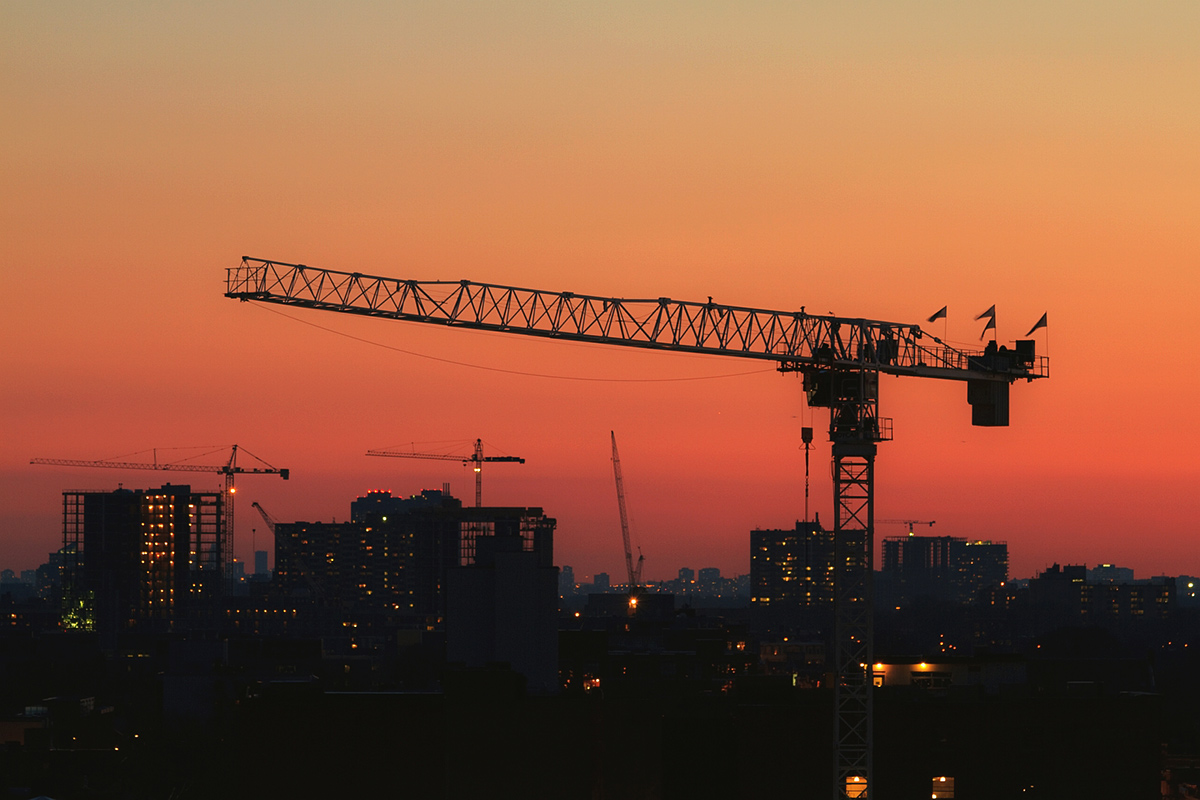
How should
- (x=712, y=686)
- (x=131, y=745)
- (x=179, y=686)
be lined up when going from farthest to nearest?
(x=179, y=686)
(x=131, y=745)
(x=712, y=686)

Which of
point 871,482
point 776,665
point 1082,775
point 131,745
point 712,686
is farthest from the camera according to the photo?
point 776,665

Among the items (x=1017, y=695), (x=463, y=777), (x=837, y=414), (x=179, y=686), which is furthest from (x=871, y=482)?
(x=179, y=686)

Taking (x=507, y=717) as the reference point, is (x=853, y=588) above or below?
above

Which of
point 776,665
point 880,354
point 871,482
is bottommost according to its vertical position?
point 776,665

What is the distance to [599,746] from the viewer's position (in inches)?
2490

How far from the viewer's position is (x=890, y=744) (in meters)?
63.3

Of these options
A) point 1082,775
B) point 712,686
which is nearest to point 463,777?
point 1082,775

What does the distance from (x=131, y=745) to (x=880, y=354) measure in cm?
5611

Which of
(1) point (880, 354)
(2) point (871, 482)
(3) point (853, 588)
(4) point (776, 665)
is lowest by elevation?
(4) point (776, 665)

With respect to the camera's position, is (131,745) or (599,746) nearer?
(599,746)

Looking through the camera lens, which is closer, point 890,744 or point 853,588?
point 890,744

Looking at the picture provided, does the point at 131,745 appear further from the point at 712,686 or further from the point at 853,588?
the point at 853,588

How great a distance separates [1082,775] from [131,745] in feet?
204

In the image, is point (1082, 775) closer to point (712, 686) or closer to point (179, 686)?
point (712, 686)
